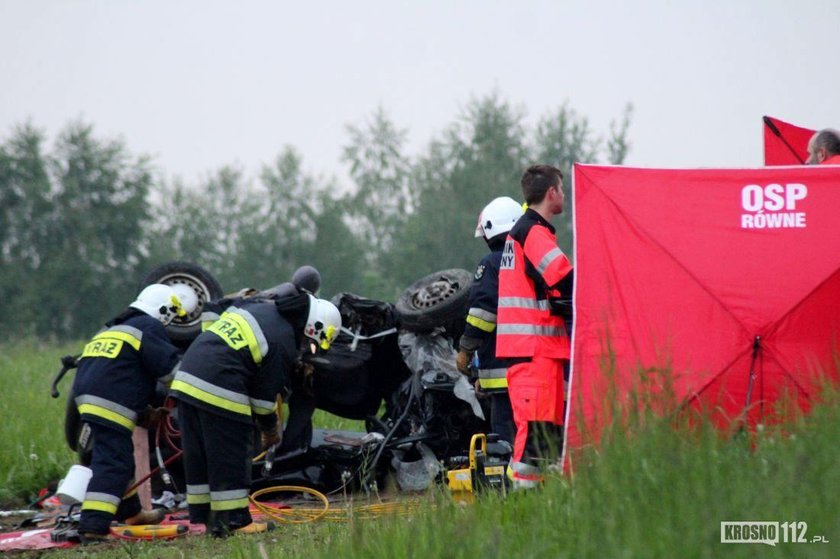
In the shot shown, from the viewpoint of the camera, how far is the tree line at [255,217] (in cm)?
4659

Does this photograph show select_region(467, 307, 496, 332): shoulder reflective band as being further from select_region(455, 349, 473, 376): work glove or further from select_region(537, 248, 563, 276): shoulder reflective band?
select_region(537, 248, 563, 276): shoulder reflective band

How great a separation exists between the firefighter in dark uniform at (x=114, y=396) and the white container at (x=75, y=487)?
17cm

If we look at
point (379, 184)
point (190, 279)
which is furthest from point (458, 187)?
point (190, 279)

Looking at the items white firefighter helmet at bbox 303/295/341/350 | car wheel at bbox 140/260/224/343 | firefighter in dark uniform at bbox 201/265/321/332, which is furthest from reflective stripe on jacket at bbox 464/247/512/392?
car wheel at bbox 140/260/224/343

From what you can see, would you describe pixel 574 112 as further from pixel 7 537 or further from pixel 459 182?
pixel 7 537

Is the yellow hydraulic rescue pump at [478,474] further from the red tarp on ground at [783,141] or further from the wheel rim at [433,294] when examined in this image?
the red tarp on ground at [783,141]

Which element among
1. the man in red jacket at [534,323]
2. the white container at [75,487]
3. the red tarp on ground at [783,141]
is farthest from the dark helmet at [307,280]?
the red tarp on ground at [783,141]

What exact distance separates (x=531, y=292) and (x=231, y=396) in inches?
82.9

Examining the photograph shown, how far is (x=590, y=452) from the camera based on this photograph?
200 inches

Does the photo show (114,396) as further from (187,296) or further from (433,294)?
(433,294)

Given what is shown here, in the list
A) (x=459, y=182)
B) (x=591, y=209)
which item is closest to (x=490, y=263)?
(x=591, y=209)

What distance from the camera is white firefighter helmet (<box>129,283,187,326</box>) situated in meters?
8.58

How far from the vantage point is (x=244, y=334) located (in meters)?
7.64

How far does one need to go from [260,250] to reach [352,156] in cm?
647
